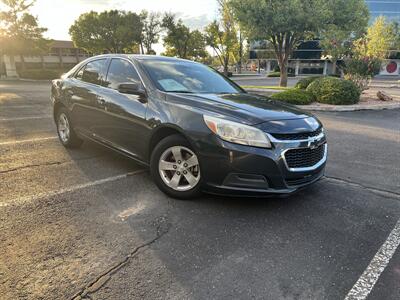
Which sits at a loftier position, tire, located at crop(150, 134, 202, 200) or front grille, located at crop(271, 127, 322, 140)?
front grille, located at crop(271, 127, 322, 140)

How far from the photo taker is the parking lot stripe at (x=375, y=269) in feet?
8.36

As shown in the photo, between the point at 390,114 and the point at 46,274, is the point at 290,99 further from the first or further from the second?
the point at 46,274

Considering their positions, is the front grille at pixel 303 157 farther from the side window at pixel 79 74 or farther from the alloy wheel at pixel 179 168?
the side window at pixel 79 74

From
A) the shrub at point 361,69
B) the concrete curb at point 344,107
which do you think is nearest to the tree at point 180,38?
the shrub at point 361,69

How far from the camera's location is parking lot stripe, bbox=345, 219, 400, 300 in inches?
100

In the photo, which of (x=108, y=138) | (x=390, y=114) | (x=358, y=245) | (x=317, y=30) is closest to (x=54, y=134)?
(x=108, y=138)

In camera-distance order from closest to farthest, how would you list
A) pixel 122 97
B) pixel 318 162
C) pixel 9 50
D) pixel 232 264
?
pixel 232 264 < pixel 318 162 < pixel 122 97 < pixel 9 50

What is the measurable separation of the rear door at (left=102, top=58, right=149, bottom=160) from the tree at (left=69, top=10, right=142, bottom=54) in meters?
39.4

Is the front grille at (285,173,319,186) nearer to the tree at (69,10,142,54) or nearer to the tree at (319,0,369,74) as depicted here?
the tree at (319,0,369,74)

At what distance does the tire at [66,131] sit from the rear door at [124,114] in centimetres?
124

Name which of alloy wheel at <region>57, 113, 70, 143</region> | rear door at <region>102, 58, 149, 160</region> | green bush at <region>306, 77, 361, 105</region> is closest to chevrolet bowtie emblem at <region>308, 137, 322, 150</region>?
rear door at <region>102, 58, 149, 160</region>

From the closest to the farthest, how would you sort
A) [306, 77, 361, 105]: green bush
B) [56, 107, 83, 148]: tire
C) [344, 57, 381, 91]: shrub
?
[56, 107, 83, 148]: tire → [306, 77, 361, 105]: green bush → [344, 57, 381, 91]: shrub

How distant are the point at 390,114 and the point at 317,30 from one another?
10.4 metres

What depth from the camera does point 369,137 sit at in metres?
8.03
